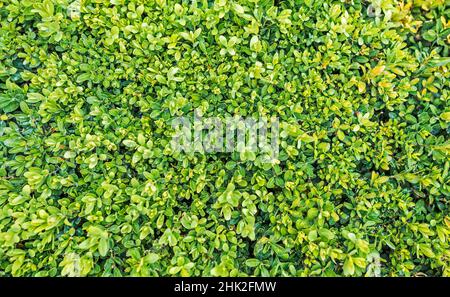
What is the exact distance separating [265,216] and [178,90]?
2.98 ft

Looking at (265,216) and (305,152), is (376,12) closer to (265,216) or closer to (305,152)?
(305,152)

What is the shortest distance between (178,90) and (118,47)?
46cm

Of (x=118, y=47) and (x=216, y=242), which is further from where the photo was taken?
(x=118, y=47)

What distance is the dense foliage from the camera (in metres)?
1.97

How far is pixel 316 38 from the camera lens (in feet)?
6.79

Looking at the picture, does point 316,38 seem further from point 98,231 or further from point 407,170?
point 98,231

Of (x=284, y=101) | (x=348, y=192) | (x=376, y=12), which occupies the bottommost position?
(x=348, y=192)

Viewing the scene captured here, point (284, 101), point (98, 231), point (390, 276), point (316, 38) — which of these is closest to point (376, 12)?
point (316, 38)

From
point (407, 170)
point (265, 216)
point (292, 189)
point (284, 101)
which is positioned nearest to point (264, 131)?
point (284, 101)

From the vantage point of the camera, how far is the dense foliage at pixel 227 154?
1.97m

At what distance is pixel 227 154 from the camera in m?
2.09

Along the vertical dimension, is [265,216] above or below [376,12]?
below

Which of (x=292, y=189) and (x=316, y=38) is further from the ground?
(x=316, y=38)

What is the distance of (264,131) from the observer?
2021 mm
